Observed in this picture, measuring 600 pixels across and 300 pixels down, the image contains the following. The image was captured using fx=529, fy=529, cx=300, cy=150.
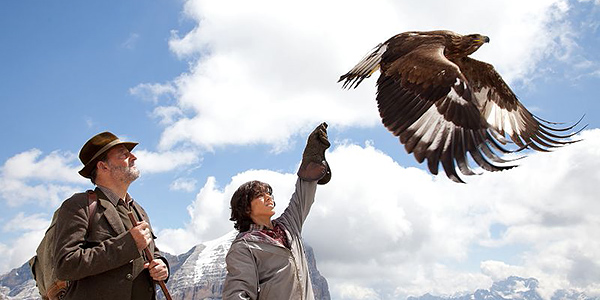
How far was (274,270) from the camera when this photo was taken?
11.6 feet

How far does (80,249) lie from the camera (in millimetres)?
3113

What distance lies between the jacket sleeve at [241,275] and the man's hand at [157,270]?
0.42m

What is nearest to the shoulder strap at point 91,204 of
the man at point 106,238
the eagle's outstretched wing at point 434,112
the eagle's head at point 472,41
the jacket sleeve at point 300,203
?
the man at point 106,238

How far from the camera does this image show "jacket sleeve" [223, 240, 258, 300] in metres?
3.37

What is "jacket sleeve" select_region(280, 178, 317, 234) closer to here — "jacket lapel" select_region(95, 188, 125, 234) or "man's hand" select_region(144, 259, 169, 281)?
"man's hand" select_region(144, 259, 169, 281)

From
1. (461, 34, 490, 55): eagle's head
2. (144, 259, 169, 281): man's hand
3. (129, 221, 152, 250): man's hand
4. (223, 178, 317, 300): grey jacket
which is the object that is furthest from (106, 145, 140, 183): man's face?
(461, 34, 490, 55): eagle's head

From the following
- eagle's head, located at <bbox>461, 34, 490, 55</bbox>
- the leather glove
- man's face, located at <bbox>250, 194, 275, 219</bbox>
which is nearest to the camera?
man's face, located at <bbox>250, 194, 275, 219</bbox>

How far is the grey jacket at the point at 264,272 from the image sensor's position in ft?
11.2

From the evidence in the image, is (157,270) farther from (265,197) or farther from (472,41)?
(472,41)

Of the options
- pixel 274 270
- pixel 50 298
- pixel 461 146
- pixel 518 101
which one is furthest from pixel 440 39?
pixel 50 298

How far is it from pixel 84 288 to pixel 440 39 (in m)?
4.35

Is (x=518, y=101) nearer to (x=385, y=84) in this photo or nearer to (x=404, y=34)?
(x=404, y=34)

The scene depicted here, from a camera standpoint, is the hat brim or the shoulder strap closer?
the shoulder strap

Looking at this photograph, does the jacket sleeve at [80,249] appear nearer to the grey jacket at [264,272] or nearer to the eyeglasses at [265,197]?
the grey jacket at [264,272]
